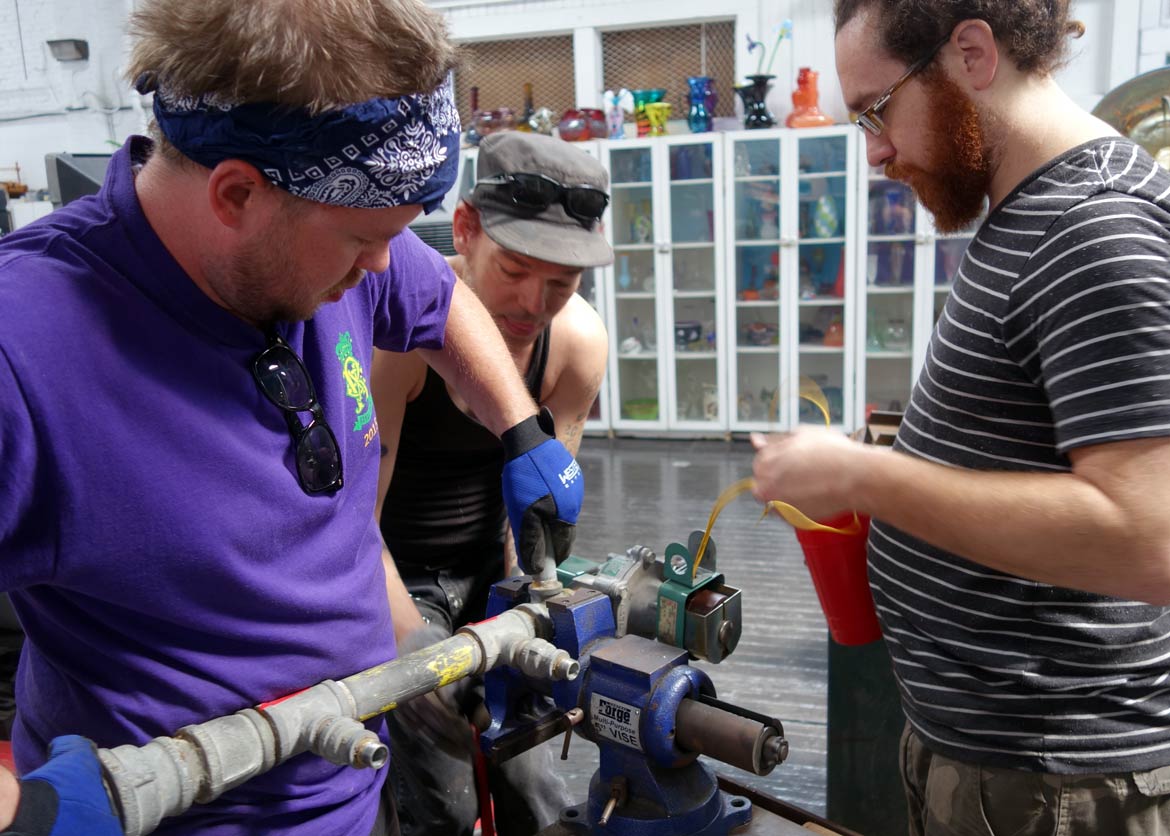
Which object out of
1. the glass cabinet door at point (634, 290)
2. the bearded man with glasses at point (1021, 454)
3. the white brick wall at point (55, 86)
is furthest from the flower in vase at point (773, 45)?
the bearded man with glasses at point (1021, 454)

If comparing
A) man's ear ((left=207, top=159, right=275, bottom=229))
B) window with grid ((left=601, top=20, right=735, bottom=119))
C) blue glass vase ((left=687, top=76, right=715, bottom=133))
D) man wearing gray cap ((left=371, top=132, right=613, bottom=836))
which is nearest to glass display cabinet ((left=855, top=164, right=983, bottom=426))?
blue glass vase ((left=687, top=76, right=715, bottom=133))

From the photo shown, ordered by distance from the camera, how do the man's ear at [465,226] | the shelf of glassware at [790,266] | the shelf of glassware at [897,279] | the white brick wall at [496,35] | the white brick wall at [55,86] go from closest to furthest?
the man's ear at [465,226], the white brick wall at [496,35], the shelf of glassware at [897,279], the shelf of glassware at [790,266], the white brick wall at [55,86]

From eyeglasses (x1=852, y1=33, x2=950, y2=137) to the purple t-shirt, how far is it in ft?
2.40

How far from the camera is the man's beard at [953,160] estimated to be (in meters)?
1.10

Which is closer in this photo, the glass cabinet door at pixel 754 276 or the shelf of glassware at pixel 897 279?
the shelf of glassware at pixel 897 279

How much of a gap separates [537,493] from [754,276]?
4848mm

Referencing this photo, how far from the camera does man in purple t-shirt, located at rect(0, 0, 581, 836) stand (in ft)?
2.57

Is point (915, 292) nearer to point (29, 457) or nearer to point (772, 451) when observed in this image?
point (772, 451)

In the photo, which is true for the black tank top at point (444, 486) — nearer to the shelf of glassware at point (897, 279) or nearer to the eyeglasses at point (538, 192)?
the eyeglasses at point (538, 192)

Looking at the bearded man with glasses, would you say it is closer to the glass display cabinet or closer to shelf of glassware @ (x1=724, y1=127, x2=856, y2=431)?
shelf of glassware @ (x1=724, y1=127, x2=856, y2=431)

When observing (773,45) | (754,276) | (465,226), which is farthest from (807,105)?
(465,226)

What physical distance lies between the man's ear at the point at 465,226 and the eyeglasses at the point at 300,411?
81 cm

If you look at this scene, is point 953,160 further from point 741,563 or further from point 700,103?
point 700,103

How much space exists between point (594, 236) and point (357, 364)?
711 mm
